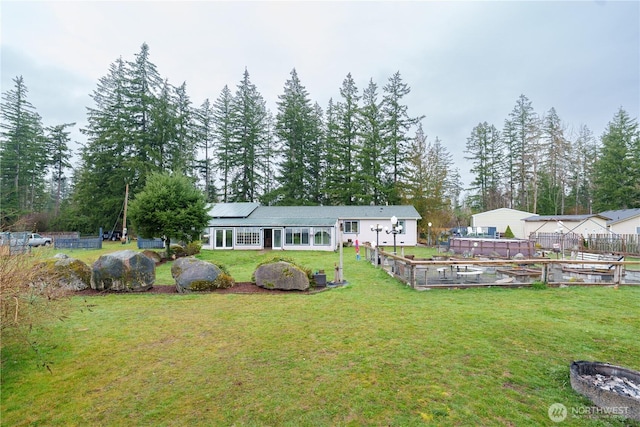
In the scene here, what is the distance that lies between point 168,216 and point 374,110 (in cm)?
2780

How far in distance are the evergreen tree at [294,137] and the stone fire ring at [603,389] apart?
31592mm

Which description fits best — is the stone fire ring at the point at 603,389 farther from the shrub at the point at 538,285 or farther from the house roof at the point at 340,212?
the house roof at the point at 340,212

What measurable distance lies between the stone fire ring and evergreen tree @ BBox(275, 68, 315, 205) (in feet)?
104

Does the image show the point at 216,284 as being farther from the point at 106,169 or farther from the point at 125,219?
the point at 106,169

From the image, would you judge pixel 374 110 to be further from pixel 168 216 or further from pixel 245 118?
pixel 168 216

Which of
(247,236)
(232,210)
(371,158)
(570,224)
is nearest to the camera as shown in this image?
(247,236)

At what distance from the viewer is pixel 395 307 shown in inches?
268

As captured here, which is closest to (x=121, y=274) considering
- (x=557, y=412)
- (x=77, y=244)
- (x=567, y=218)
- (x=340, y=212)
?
(x=557, y=412)

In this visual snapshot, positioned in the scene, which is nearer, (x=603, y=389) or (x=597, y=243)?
(x=603, y=389)

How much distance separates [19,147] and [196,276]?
40.0 meters

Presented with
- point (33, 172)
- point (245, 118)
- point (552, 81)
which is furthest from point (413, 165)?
point (33, 172)

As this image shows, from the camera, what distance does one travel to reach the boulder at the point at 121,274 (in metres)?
8.77

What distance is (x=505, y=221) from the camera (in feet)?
99.0

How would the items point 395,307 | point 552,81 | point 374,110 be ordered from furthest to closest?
point 374,110, point 552,81, point 395,307
